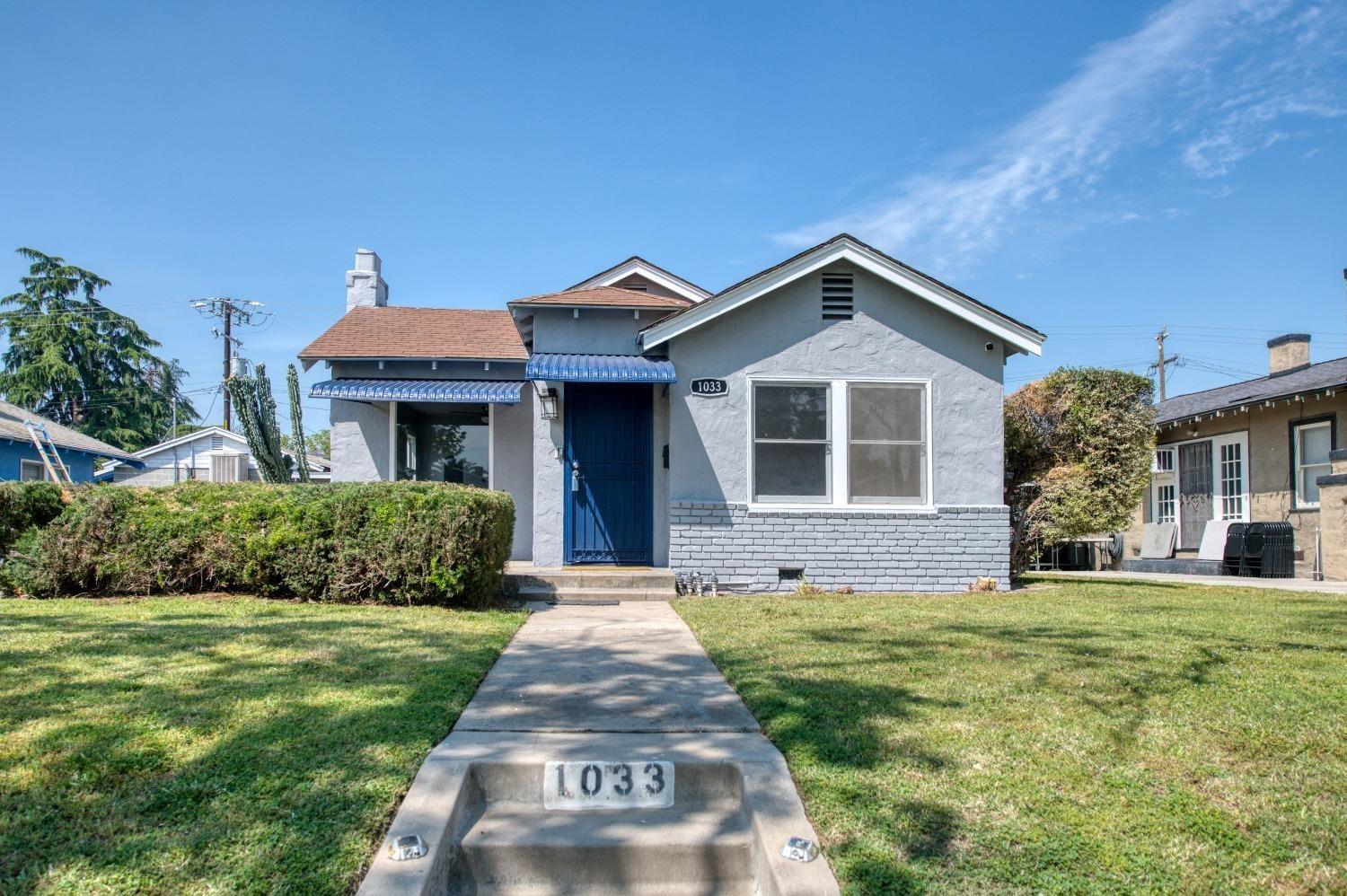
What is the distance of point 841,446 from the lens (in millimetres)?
10461

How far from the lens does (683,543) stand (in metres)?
10.1

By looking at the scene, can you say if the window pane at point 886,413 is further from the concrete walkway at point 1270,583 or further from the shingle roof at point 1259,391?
the shingle roof at point 1259,391

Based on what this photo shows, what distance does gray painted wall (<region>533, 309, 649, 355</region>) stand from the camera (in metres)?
11.1

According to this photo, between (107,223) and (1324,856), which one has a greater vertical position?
(107,223)

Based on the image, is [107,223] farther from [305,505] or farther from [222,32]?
[305,505]

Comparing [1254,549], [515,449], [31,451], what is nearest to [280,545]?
[515,449]

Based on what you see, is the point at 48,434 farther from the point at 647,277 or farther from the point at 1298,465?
the point at 1298,465

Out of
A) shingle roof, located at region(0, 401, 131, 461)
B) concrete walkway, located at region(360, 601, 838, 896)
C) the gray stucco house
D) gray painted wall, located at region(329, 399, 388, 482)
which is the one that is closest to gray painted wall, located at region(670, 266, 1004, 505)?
the gray stucco house

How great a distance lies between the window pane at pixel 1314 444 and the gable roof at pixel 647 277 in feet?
39.3

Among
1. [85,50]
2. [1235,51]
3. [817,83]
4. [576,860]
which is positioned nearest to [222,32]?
[85,50]

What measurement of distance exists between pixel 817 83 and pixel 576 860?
12.2 meters

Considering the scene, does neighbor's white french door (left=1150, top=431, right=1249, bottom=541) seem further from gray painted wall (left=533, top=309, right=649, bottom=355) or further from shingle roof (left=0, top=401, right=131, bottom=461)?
shingle roof (left=0, top=401, right=131, bottom=461)

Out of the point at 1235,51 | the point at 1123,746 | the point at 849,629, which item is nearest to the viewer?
the point at 1123,746

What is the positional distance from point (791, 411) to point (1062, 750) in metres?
6.93
